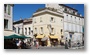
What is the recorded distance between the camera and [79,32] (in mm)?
3973

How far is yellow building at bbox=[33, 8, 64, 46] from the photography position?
3.92 metres

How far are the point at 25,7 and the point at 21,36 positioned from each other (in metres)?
0.57

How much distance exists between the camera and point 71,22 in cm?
404

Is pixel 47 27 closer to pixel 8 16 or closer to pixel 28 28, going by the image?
pixel 28 28

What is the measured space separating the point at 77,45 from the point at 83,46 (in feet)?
0.39

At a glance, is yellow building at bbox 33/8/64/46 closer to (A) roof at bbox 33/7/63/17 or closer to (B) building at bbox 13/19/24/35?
(A) roof at bbox 33/7/63/17

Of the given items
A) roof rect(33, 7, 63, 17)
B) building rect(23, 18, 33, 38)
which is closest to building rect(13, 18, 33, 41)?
building rect(23, 18, 33, 38)

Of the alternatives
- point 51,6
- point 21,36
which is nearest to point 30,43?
point 21,36

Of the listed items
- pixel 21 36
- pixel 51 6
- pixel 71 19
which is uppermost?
pixel 51 6

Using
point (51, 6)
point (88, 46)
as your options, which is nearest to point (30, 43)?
point (51, 6)

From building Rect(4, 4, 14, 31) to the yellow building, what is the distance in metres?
0.46

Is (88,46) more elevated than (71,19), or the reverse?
(71,19)

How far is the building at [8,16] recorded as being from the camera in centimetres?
386

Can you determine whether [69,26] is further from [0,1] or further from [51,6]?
[0,1]
